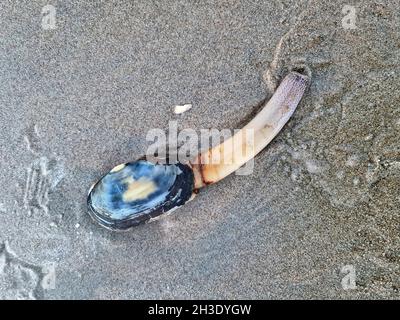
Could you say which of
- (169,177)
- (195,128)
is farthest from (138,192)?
(195,128)

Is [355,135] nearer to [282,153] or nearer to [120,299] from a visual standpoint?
[282,153]

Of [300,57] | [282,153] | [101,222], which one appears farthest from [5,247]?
[300,57]

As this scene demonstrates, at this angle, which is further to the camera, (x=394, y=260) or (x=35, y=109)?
(x=35, y=109)

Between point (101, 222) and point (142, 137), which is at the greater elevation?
point (142, 137)

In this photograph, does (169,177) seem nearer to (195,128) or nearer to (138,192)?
(138,192)

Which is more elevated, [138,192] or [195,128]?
[195,128]
